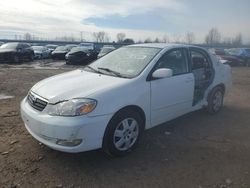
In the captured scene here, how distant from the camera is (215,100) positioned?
658 centimetres

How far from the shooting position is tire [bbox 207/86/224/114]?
6.45 metres

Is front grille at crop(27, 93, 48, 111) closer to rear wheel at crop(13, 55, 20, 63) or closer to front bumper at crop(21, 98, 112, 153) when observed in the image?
front bumper at crop(21, 98, 112, 153)

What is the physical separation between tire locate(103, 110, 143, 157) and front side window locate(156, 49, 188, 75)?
1.06 meters

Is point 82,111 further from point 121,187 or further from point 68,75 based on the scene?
point 68,75

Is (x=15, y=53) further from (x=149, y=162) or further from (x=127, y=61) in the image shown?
(x=149, y=162)

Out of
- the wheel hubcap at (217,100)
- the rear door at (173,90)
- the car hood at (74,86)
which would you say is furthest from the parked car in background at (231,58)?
the car hood at (74,86)

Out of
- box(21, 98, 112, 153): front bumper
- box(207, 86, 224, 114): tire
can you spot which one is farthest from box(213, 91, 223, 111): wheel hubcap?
box(21, 98, 112, 153): front bumper

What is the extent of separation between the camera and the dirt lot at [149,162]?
3615 millimetres

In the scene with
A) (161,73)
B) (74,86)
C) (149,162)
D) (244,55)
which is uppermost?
(244,55)

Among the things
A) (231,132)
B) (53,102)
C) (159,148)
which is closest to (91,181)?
(53,102)

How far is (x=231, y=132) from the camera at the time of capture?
549 centimetres

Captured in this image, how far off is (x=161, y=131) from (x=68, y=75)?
1.97 metres

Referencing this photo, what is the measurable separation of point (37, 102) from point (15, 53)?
19352 mm

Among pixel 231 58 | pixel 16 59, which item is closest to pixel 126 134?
pixel 16 59
